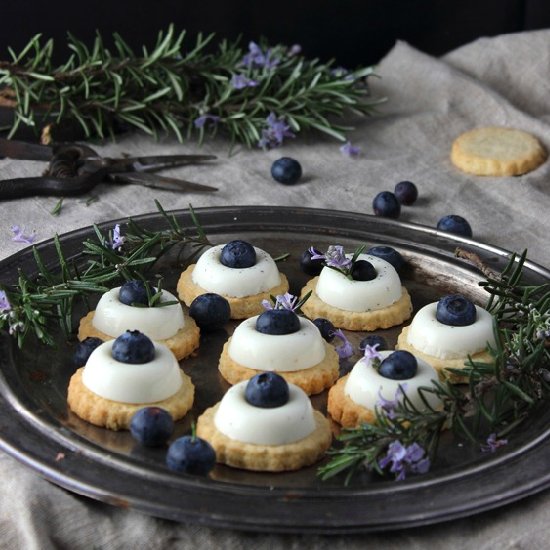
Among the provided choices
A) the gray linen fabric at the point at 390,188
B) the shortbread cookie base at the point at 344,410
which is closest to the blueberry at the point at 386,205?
the gray linen fabric at the point at 390,188

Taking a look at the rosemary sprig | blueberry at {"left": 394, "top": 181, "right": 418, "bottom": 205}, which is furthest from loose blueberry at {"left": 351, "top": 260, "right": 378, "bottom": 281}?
the rosemary sprig

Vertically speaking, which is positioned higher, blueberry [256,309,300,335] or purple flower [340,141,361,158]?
blueberry [256,309,300,335]

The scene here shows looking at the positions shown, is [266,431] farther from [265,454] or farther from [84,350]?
[84,350]

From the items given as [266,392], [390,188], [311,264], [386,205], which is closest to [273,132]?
[390,188]

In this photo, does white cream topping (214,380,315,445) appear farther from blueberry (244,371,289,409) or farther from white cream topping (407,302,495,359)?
white cream topping (407,302,495,359)

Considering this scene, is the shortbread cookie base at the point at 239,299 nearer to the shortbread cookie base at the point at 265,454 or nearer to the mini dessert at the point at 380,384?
the mini dessert at the point at 380,384

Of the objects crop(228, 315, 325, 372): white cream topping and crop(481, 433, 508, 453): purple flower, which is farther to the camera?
crop(228, 315, 325, 372): white cream topping

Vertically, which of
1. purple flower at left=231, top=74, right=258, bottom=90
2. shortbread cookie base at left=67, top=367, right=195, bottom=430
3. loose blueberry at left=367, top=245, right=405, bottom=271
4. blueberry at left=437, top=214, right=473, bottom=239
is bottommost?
blueberry at left=437, top=214, right=473, bottom=239
